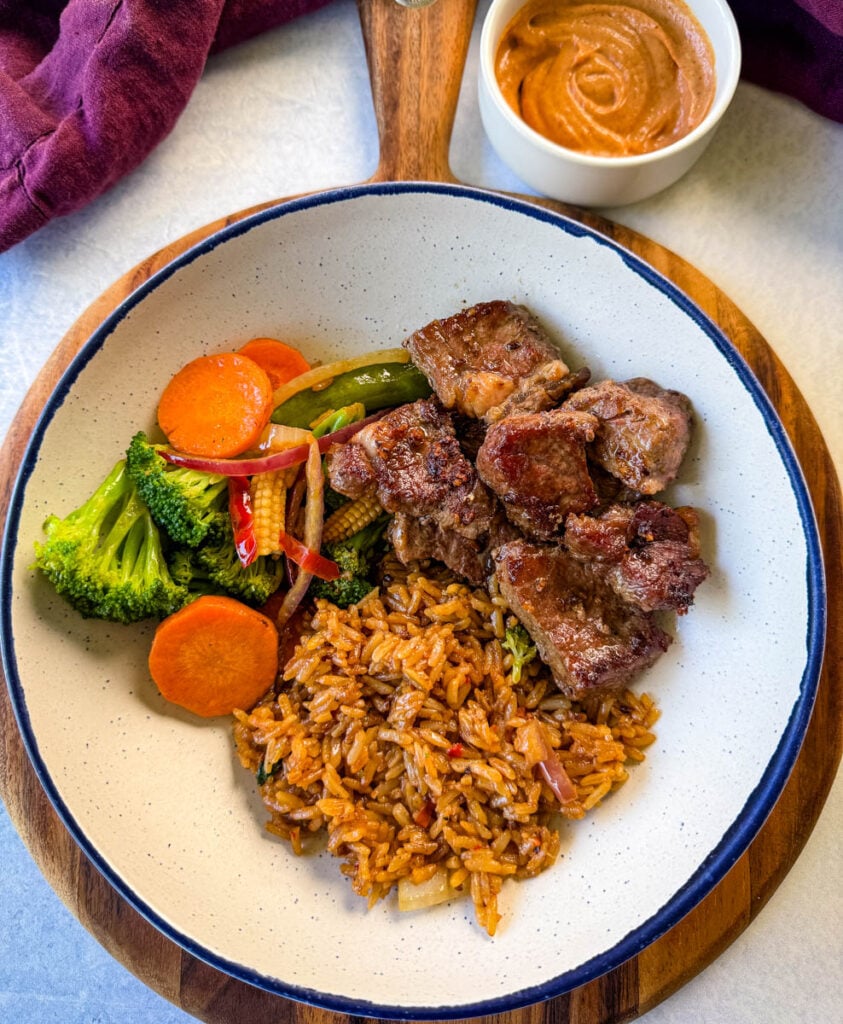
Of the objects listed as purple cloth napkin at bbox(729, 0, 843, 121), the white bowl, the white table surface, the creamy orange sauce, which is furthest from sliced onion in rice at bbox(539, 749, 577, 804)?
purple cloth napkin at bbox(729, 0, 843, 121)

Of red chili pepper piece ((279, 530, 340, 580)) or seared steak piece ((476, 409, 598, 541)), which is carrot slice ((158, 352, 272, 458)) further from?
seared steak piece ((476, 409, 598, 541))

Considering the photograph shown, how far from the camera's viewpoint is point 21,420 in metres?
3.40

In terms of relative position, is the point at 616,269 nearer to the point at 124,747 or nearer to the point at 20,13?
the point at 124,747

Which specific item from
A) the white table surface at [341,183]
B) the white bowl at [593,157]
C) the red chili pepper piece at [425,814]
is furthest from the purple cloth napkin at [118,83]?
the red chili pepper piece at [425,814]

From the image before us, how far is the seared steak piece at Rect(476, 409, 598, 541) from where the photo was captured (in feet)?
9.30

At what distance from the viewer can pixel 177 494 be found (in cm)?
298

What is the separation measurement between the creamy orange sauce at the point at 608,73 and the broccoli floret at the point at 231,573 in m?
2.02

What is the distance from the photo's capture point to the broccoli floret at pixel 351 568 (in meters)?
3.23

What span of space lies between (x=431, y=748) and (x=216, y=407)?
1.52 metres

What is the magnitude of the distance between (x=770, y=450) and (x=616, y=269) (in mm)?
841

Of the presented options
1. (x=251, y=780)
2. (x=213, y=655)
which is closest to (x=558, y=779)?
(x=251, y=780)

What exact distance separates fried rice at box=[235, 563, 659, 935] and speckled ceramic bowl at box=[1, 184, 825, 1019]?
0.46 feet

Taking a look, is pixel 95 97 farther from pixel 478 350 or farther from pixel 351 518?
pixel 351 518

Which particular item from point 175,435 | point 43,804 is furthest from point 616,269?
point 43,804
